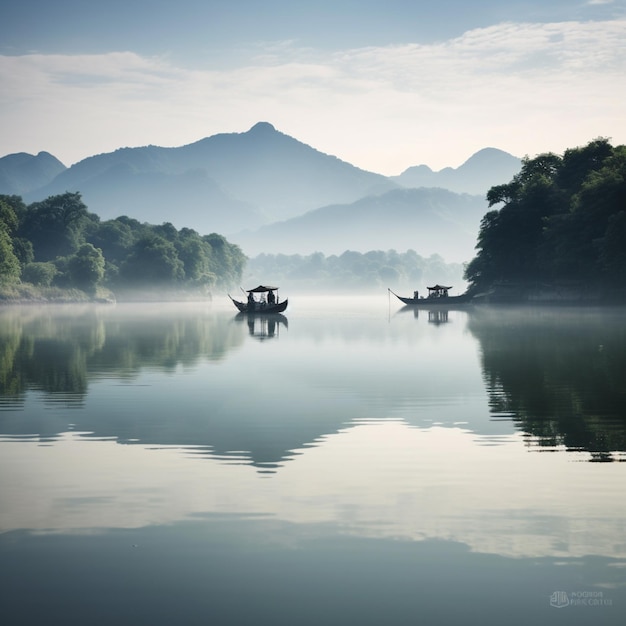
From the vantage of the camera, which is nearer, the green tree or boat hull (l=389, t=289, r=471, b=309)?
boat hull (l=389, t=289, r=471, b=309)

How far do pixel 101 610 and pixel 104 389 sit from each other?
65.6ft

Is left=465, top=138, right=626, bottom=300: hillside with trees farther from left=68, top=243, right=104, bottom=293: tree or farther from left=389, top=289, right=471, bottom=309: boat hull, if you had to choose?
left=68, top=243, right=104, bottom=293: tree

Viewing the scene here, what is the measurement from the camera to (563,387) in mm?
27938

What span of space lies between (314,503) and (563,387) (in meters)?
17.1

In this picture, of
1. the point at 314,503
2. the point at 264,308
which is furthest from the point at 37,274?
the point at 314,503

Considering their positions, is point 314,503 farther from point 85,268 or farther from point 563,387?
point 85,268

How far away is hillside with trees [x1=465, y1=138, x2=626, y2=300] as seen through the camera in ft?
326

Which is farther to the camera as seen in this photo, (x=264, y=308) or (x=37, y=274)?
(x=37, y=274)

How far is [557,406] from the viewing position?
23656 millimetres

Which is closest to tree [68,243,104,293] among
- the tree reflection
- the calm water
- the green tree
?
the green tree

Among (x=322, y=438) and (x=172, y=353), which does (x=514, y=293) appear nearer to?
(x=172, y=353)

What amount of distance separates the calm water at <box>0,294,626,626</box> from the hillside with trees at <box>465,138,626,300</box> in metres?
76.4

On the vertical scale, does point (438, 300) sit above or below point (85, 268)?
below

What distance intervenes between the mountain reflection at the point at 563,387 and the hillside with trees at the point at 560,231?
50.2 meters
